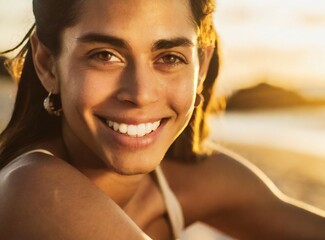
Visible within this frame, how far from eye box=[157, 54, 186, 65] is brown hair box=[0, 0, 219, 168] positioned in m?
0.19

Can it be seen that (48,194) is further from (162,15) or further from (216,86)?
(216,86)

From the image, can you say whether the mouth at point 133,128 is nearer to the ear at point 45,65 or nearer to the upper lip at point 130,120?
the upper lip at point 130,120

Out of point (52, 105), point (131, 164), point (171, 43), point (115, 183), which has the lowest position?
point (115, 183)

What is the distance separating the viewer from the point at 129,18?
91.0 inches

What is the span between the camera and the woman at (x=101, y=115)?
2.14m

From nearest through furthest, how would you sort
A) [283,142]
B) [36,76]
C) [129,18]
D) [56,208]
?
[56,208]
[129,18]
[36,76]
[283,142]

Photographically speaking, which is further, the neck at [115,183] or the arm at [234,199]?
the arm at [234,199]

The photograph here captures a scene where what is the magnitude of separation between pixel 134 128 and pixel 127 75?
0.24 meters

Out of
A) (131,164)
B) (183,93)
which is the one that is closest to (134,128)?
(131,164)

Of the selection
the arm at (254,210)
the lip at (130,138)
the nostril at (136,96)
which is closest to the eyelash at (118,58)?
the nostril at (136,96)

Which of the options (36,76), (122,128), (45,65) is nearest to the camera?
(122,128)

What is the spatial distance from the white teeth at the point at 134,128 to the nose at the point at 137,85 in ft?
0.39

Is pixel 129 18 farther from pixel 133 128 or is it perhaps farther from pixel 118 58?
pixel 133 128

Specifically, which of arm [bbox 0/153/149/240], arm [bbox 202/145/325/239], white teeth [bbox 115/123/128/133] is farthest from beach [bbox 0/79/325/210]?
arm [bbox 0/153/149/240]
